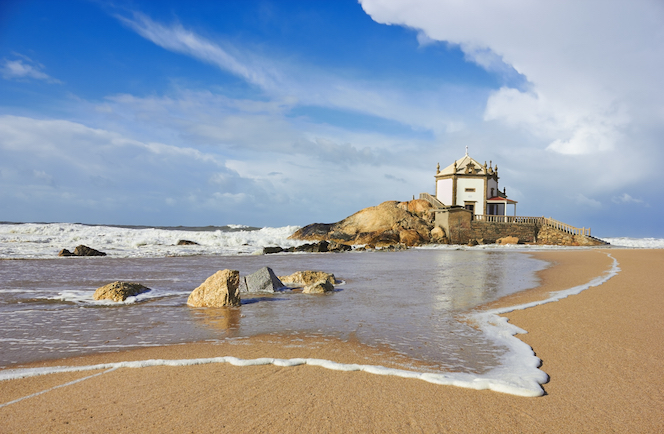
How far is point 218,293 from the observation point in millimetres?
6422

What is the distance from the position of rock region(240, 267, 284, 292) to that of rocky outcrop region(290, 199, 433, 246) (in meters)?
25.8

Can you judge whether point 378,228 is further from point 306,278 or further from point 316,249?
point 306,278

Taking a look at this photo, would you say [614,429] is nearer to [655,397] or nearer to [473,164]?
[655,397]

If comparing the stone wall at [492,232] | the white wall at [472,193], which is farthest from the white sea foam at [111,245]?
the white wall at [472,193]

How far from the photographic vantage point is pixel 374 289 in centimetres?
812

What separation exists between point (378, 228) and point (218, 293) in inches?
1269

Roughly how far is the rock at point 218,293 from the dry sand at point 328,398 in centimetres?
239

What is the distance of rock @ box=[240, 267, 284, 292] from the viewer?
791cm

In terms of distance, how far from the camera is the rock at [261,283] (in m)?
7.91

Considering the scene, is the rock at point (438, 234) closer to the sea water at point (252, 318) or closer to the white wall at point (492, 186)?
the white wall at point (492, 186)

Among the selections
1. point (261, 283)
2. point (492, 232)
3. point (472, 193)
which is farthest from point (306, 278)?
point (472, 193)

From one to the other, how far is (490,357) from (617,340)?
1512 millimetres

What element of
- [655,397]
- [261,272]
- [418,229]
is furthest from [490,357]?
[418,229]

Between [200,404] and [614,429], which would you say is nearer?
[614,429]
